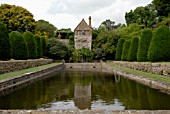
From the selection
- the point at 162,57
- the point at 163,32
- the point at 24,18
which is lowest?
the point at 162,57

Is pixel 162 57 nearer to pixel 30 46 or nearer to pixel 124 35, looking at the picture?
pixel 30 46

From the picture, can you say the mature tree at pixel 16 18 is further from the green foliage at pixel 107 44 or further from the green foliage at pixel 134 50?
the green foliage at pixel 134 50

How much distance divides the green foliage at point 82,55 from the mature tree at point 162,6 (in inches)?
679

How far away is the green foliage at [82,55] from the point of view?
2181 inches

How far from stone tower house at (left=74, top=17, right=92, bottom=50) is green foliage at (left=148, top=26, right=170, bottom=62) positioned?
1388 inches

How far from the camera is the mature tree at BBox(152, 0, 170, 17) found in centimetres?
5181

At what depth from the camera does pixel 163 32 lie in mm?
24141

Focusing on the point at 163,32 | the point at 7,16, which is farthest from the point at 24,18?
the point at 163,32

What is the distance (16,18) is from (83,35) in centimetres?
1749

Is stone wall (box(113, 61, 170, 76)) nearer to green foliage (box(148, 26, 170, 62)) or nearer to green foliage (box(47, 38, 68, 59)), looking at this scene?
green foliage (box(148, 26, 170, 62))

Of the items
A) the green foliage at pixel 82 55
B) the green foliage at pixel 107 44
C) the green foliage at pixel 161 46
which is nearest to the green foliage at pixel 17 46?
the green foliage at pixel 161 46

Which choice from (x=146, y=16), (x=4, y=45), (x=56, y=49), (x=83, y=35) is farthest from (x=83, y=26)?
(x=4, y=45)

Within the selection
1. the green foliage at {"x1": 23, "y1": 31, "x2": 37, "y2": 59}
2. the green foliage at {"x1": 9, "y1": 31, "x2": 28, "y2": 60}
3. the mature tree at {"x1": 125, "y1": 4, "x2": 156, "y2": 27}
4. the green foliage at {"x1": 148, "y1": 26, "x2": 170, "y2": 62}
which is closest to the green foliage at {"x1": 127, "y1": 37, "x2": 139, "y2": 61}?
the green foliage at {"x1": 148, "y1": 26, "x2": 170, "y2": 62}

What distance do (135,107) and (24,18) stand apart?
42195 mm
